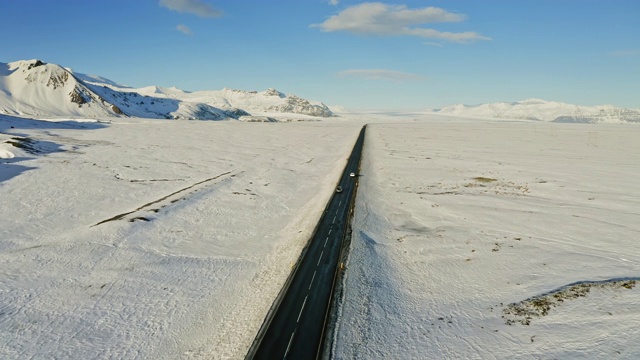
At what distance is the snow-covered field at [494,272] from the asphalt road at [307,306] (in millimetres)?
1654

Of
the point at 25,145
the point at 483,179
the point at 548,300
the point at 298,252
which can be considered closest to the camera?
the point at 548,300

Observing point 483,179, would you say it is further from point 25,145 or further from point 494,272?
point 25,145

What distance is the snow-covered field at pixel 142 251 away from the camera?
23.3 metres

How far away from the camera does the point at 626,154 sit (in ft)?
314

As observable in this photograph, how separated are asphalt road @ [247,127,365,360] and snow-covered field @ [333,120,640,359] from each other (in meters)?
1.65

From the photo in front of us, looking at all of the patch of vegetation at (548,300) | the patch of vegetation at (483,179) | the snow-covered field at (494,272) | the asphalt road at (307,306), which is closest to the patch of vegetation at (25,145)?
the snow-covered field at (494,272)

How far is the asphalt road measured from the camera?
71.2 ft

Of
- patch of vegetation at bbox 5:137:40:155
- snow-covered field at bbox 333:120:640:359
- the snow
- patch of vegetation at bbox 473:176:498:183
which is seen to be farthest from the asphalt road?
patch of vegetation at bbox 5:137:40:155

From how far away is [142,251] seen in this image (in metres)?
35.2

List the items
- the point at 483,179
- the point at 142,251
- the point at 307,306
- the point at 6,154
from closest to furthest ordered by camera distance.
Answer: the point at 307,306, the point at 142,251, the point at 483,179, the point at 6,154

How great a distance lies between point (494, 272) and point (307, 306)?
642 inches

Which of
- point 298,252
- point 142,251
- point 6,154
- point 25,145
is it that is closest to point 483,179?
point 298,252

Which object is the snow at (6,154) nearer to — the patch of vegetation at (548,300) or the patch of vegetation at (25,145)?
the patch of vegetation at (25,145)

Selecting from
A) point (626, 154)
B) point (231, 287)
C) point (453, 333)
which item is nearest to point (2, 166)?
point (231, 287)
